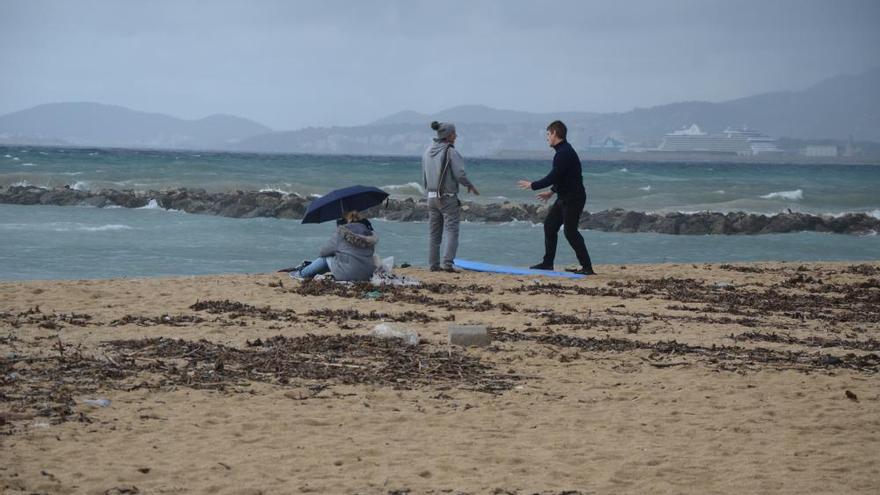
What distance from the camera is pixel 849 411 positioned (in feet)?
23.7

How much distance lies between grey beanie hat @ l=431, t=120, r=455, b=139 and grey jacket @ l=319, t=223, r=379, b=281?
192 centimetres

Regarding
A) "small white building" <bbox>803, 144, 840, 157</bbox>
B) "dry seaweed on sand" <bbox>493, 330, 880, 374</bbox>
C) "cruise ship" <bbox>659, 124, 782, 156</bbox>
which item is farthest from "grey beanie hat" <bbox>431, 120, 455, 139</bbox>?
"small white building" <bbox>803, 144, 840, 157</bbox>

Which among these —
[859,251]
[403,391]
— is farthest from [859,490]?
[859,251]

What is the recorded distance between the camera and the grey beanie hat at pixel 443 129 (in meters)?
14.1

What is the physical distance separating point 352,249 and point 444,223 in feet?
7.35

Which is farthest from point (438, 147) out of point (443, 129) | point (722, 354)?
point (722, 354)

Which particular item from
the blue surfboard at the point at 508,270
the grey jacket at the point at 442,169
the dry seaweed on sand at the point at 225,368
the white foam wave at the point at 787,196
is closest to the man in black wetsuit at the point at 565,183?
the blue surfboard at the point at 508,270

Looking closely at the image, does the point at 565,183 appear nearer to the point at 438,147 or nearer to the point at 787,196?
the point at 438,147

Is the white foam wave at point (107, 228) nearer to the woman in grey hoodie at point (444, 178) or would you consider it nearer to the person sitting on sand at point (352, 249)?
the woman in grey hoodie at point (444, 178)

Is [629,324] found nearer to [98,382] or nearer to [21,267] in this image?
[98,382]

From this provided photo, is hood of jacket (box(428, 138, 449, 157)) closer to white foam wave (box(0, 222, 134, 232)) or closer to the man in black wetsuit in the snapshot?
the man in black wetsuit

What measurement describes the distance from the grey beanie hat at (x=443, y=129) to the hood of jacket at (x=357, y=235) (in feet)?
6.52

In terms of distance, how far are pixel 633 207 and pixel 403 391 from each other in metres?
36.2

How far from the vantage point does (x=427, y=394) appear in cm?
755
